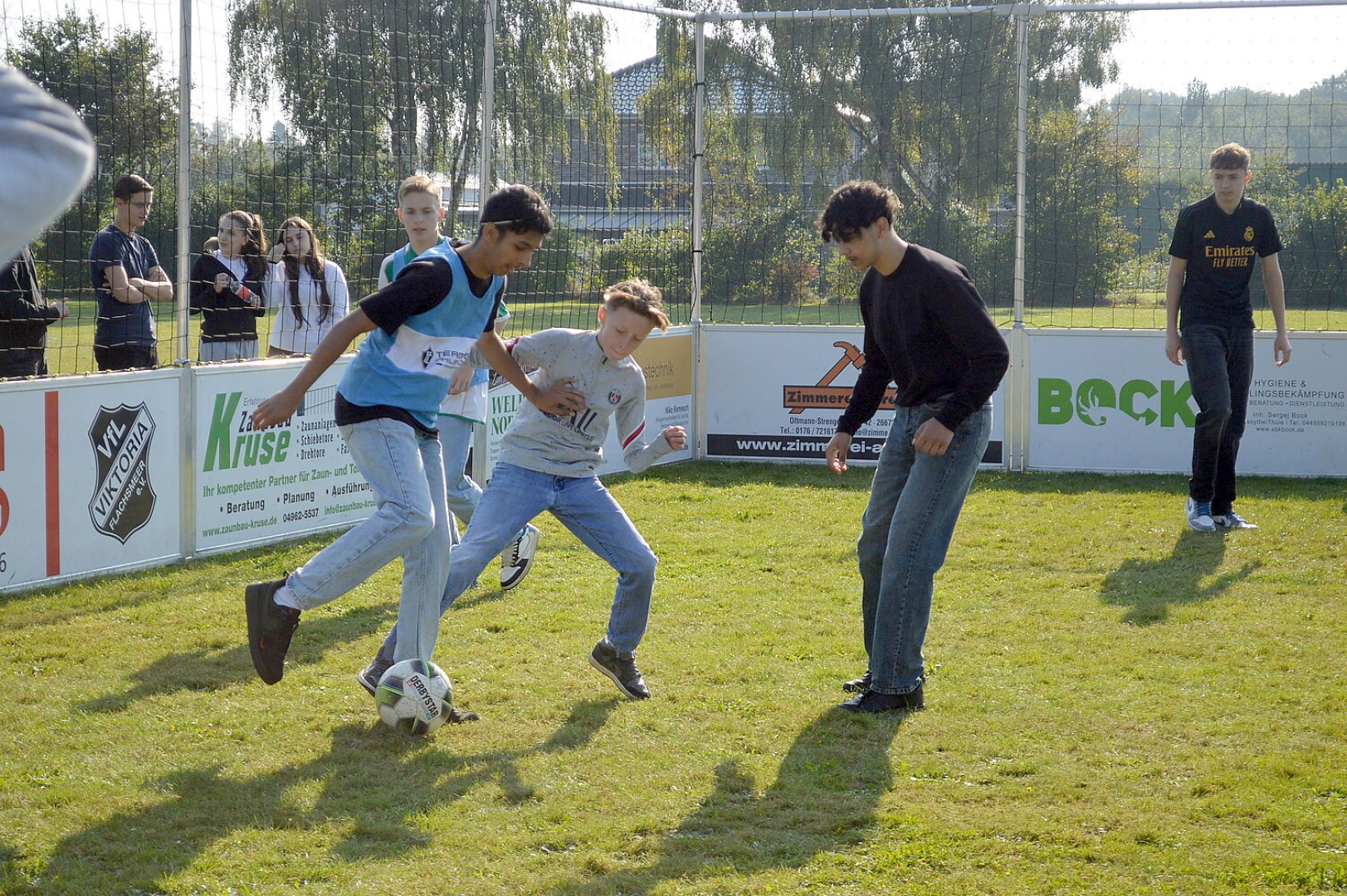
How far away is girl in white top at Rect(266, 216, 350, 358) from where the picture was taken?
8266 millimetres

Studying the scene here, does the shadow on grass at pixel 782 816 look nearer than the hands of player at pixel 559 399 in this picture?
Yes

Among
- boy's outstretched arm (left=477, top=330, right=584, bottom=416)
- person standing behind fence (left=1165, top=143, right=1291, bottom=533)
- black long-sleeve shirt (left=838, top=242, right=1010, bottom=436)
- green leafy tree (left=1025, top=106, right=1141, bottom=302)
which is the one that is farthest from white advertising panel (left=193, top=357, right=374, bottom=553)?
green leafy tree (left=1025, top=106, right=1141, bottom=302)

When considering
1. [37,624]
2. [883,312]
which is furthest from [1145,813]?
[37,624]

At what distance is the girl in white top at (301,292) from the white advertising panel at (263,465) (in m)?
0.25

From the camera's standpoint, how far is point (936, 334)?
4.81m

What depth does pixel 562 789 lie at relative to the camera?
4281 millimetres

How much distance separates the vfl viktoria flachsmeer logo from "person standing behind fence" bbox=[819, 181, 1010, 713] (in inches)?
162

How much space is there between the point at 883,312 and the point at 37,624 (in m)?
4.20

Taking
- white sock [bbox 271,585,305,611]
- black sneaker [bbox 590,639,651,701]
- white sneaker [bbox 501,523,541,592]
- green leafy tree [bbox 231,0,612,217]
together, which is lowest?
black sneaker [bbox 590,639,651,701]

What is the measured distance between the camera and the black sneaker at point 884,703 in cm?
504

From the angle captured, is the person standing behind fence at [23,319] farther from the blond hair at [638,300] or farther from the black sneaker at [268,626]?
the blond hair at [638,300]

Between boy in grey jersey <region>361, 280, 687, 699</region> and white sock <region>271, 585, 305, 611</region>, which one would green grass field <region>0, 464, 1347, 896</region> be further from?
white sock <region>271, 585, 305, 611</region>

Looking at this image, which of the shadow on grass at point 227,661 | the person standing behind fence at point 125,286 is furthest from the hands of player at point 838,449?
the person standing behind fence at point 125,286

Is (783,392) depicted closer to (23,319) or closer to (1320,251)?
(1320,251)
